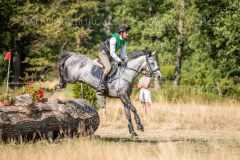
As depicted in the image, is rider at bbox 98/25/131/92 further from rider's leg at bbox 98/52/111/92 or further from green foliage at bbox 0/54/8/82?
green foliage at bbox 0/54/8/82

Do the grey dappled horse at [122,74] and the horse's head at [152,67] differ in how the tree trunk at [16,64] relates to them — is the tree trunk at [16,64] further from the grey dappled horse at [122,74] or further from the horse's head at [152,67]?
the horse's head at [152,67]

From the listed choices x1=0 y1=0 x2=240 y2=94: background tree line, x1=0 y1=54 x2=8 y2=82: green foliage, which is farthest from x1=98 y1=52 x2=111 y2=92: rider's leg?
x1=0 y1=54 x2=8 y2=82: green foliage

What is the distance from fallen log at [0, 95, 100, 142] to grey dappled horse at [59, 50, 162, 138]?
0.87 m

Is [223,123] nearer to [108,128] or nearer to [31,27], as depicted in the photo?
[108,128]

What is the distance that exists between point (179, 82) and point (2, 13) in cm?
1463

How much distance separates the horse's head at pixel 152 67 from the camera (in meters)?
7.86

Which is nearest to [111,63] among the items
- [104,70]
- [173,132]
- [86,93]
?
[104,70]

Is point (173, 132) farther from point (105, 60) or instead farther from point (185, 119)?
point (105, 60)

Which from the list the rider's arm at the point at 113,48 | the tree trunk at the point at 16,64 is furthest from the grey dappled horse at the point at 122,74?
the tree trunk at the point at 16,64

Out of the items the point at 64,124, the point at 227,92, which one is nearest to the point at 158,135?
the point at 64,124

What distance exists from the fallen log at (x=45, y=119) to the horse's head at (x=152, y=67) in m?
2.16

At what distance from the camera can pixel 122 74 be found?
8.03 meters

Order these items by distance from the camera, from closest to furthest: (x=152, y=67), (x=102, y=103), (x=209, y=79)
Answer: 1. (x=152, y=67)
2. (x=102, y=103)
3. (x=209, y=79)

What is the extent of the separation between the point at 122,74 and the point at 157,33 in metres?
13.1
